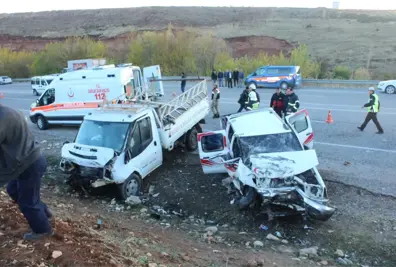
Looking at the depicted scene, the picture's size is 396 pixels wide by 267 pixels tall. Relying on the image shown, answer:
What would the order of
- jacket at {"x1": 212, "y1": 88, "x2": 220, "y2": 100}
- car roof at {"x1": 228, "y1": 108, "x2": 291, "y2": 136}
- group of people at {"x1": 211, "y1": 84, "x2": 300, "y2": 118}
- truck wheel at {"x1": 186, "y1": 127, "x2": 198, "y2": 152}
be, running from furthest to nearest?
jacket at {"x1": 212, "y1": 88, "x2": 220, "y2": 100}, group of people at {"x1": 211, "y1": 84, "x2": 300, "y2": 118}, truck wheel at {"x1": 186, "y1": 127, "x2": 198, "y2": 152}, car roof at {"x1": 228, "y1": 108, "x2": 291, "y2": 136}

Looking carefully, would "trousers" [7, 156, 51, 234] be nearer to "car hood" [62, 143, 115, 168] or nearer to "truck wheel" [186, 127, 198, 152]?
"car hood" [62, 143, 115, 168]

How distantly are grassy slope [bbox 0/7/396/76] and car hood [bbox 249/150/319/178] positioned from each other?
128 feet

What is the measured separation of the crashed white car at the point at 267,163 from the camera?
6.82 metres

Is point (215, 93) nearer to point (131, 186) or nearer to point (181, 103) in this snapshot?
point (181, 103)

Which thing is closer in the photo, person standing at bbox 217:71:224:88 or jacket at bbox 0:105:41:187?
jacket at bbox 0:105:41:187

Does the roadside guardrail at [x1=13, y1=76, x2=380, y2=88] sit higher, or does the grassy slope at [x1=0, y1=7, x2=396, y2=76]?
the grassy slope at [x1=0, y1=7, x2=396, y2=76]

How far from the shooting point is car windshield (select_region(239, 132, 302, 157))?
26.7 ft

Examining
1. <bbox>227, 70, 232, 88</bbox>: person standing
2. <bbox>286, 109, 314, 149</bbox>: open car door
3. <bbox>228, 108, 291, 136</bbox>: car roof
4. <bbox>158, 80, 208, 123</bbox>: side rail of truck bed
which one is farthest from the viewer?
<bbox>227, 70, 232, 88</bbox>: person standing

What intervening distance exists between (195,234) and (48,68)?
43716 millimetres

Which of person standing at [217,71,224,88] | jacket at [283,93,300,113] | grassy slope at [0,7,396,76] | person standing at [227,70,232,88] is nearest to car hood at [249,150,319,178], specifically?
jacket at [283,93,300,113]

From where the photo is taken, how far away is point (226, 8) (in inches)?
3615

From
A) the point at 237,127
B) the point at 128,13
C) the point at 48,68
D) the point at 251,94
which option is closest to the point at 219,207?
the point at 237,127

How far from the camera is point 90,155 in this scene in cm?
851

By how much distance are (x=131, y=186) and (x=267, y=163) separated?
3.13 m
